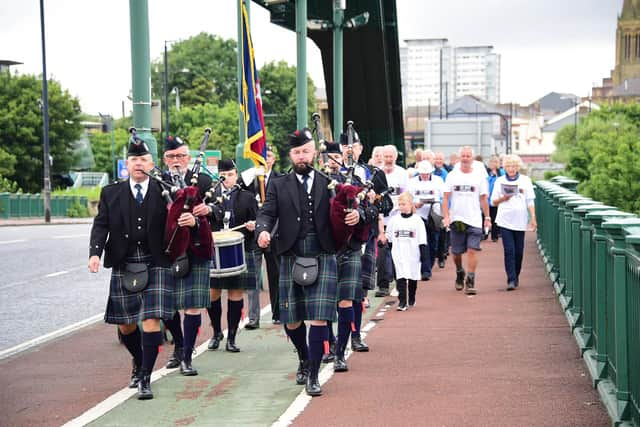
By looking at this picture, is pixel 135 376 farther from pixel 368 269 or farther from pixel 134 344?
pixel 368 269

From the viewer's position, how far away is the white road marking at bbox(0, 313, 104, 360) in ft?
34.4

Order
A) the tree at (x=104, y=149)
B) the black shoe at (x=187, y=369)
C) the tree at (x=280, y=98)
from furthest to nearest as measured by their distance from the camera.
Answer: the tree at (x=104, y=149) → the tree at (x=280, y=98) → the black shoe at (x=187, y=369)

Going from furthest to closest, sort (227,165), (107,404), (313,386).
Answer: (227,165)
(313,386)
(107,404)

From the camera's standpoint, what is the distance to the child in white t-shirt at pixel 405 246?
12586mm

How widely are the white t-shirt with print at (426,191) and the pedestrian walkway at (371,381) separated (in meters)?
4.60

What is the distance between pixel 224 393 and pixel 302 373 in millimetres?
701

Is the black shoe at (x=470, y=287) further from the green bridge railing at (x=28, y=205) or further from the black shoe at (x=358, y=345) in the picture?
the green bridge railing at (x=28, y=205)

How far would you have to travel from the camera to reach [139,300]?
796 centimetres

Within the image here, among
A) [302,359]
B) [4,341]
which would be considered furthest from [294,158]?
[4,341]

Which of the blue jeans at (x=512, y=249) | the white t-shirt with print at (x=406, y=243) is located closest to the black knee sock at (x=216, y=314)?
the white t-shirt with print at (x=406, y=243)

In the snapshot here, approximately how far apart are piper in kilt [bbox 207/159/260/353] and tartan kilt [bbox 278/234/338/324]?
1.58 m

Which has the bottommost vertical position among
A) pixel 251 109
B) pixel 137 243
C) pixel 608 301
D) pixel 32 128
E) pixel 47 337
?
pixel 47 337

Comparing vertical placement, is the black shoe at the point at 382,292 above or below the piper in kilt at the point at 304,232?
below

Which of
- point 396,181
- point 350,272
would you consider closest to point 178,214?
point 350,272
